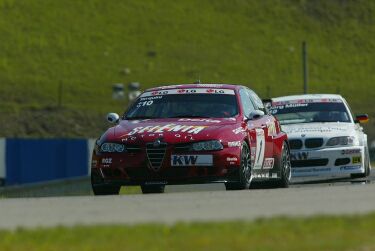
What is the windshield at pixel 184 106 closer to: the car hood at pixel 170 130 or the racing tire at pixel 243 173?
the car hood at pixel 170 130

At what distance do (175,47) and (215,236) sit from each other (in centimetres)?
6806

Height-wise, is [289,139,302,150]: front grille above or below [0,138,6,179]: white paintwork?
above

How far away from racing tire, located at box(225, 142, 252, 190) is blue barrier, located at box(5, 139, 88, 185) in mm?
14839

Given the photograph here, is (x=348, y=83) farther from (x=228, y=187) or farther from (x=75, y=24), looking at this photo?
(x=228, y=187)

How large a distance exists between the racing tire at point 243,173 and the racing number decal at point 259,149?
0.59m

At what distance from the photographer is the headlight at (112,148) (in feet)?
53.2

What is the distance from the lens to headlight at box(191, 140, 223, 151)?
52.6 ft

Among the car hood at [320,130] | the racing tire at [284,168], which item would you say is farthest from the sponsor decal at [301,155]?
the racing tire at [284,168]

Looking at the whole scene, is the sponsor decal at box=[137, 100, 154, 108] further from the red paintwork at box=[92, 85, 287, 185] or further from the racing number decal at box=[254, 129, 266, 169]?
the racing number decal at box=[254, 129, 266, 169]

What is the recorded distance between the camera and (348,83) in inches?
2906

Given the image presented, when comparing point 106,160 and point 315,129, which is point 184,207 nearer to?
point 106,160

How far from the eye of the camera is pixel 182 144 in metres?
16.0

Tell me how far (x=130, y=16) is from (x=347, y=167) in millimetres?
62077

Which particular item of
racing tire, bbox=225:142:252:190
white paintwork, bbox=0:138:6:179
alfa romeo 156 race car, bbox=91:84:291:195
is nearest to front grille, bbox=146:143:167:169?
alfa romeo 156 race car, bbox=91:84:291:195
